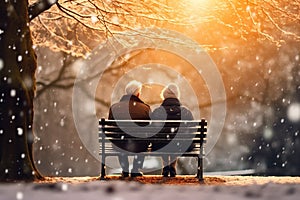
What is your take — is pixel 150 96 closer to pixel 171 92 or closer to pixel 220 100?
pixel 220 100

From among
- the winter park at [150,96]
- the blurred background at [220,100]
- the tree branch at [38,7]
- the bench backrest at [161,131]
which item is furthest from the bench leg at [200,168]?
the blurred background at [220,100]

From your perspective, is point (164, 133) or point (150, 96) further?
point (150, 96)

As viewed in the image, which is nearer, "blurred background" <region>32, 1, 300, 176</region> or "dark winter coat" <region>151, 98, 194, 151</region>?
"dark winter coat" <region>151, 98, 194, 151</region>

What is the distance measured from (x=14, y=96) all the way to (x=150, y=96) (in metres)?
14.1

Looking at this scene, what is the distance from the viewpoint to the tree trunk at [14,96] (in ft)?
32.8

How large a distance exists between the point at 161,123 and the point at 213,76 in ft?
45.9

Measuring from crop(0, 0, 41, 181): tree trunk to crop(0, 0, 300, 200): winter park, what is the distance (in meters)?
0.02

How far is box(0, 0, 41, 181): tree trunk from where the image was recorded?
9.98m

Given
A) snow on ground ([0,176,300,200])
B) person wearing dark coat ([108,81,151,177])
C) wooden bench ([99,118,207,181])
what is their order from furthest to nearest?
person wearing dark coat ([108,81,151,177]) → wooden bench ([99,118,207,181]) → snow on ground ([0,176,300,200])

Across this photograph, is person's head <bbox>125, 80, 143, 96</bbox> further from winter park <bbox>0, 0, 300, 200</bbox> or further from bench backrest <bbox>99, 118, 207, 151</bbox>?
bench backrest <bbox>99, 118, 207, 151</bbox>

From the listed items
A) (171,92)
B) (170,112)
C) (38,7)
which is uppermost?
(38,7)

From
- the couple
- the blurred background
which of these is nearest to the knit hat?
the couple

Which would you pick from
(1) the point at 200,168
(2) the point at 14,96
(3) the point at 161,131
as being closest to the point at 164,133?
(3) the point at 161,131

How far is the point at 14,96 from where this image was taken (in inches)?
399
